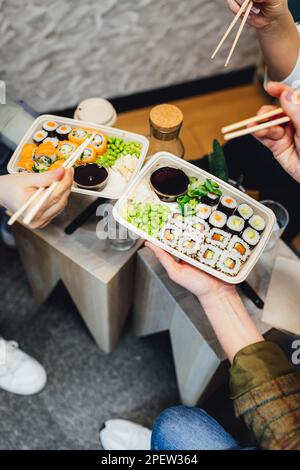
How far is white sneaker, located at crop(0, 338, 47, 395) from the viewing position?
1.77 m

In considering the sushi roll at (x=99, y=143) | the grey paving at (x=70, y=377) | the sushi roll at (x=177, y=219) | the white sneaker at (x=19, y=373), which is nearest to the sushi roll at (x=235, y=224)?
the sushi roll at (x=177, y=219)

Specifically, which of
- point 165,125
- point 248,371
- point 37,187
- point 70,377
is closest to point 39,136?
point 37,187

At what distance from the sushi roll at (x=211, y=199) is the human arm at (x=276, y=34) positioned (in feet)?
1.81

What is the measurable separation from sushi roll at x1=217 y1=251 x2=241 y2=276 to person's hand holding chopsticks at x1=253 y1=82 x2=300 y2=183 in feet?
1.02

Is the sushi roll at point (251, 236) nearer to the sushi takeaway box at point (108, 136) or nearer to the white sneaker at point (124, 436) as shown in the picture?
the sushi takeaway box at point (108, 136)

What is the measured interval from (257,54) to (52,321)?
1996 mm

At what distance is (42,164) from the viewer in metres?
1.30

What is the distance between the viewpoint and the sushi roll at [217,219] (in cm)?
127

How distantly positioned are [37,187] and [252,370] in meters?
0.71

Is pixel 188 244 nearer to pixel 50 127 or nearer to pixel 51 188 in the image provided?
pixel 51 188

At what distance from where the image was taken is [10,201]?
115 centimetres

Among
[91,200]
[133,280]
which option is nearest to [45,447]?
[133,280]

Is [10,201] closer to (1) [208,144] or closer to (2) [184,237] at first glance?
(2) [184,237]

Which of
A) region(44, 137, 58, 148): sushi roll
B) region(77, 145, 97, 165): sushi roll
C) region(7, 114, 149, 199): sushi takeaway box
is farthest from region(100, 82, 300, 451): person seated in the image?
region(44, 137, 58, 148): sushi roll
